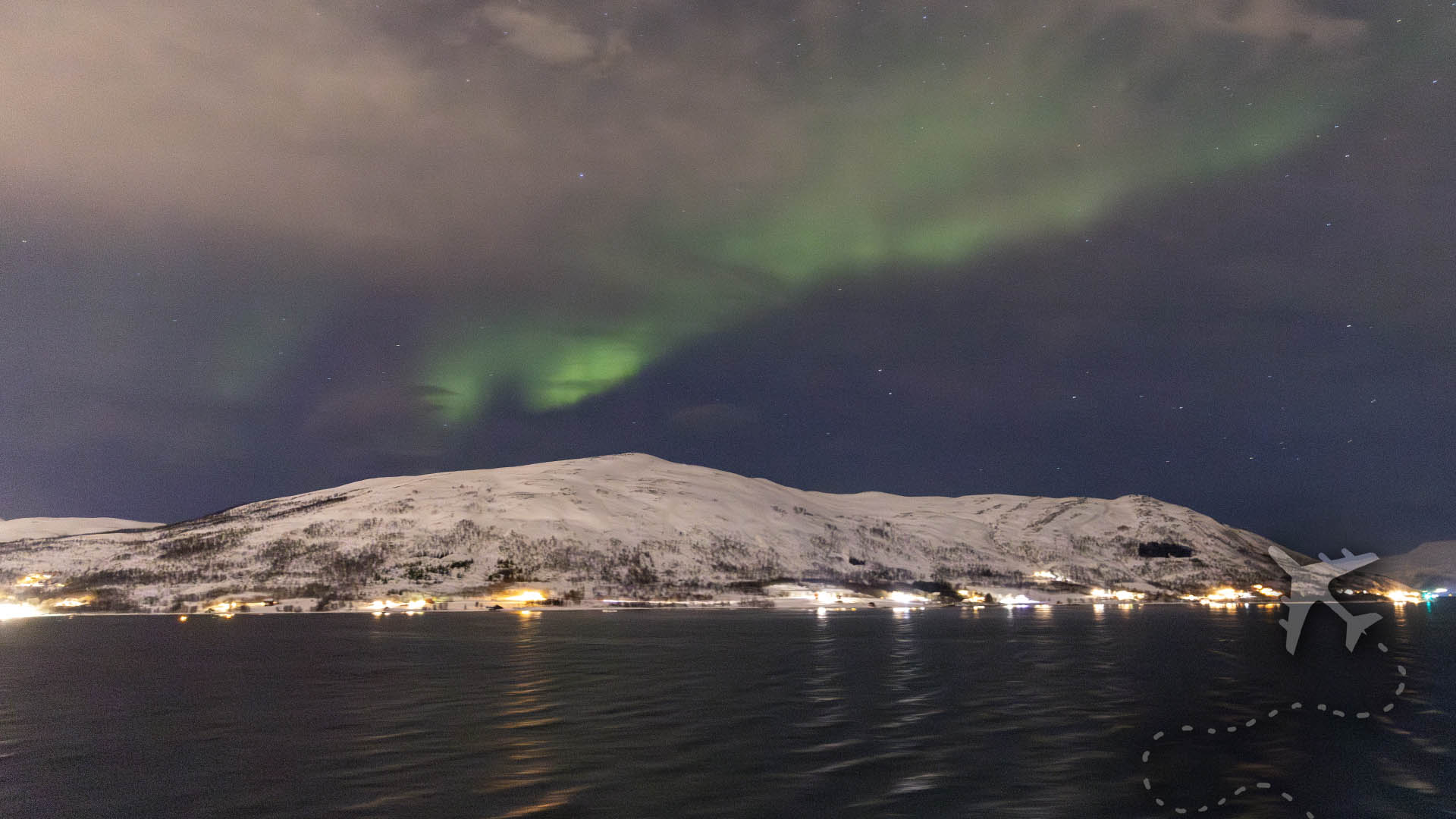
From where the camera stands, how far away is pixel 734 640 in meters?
111

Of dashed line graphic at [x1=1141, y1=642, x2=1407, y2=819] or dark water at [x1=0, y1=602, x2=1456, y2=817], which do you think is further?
dark water at [x1=0, y1=602, x2=1456, y2=817]

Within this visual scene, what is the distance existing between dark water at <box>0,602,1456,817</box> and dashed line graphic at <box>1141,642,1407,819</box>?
29 centimetres

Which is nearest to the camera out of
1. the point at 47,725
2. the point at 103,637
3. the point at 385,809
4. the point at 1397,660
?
the point at 385,809

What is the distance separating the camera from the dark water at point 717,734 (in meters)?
28.0

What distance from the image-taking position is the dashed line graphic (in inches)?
1072

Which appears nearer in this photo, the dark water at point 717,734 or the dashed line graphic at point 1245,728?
the dashed line graphic at point 1245,728

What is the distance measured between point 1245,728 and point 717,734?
84.6 ft

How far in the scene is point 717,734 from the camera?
3950 centimetres

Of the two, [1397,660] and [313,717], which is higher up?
[313,717]

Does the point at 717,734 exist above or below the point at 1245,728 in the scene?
above

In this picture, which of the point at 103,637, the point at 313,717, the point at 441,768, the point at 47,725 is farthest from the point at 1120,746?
the point at 103,637

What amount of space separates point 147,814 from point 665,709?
988 inches

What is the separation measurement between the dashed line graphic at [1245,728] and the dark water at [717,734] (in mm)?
288

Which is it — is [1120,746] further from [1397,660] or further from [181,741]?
[1397,660]
